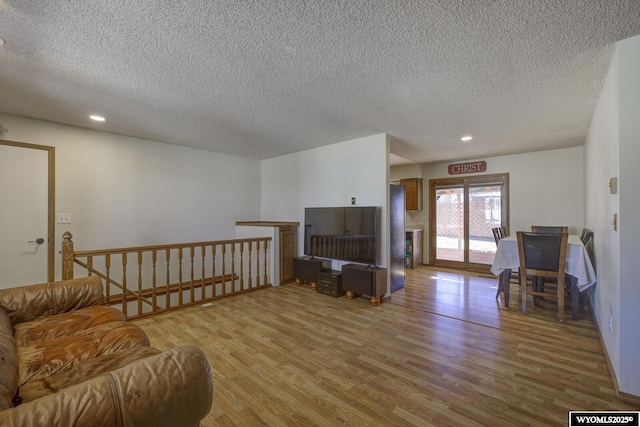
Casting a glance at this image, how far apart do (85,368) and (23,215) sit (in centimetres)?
323

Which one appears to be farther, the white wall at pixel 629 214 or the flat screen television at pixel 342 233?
the flat screen television at pixel 342 233

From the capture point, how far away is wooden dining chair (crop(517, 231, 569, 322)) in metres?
3.13

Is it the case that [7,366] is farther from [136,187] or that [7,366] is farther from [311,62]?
[136,187]

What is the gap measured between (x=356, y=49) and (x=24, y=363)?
9.21ft

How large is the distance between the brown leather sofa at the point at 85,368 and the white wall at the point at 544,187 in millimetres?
6173

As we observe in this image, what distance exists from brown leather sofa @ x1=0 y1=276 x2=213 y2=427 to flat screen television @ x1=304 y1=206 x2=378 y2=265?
2.92m

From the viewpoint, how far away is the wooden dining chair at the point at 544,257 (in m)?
3.13

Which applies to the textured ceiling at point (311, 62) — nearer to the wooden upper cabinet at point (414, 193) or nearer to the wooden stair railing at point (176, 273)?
the wooden stair railing at point (176, 273)

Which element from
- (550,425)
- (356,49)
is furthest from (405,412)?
(356,49)

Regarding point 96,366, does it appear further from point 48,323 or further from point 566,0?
point 566,0

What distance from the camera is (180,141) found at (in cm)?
453

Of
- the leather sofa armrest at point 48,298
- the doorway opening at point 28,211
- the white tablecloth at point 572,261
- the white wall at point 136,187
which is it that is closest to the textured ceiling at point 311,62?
the white wall at point 136,187

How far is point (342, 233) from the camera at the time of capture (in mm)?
4312

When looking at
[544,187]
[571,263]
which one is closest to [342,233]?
[571,263]
